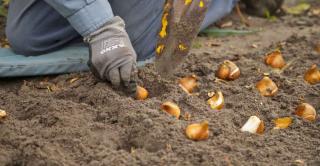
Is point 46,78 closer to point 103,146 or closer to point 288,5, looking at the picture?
point 103,146

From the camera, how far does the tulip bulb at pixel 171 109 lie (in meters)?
2.20

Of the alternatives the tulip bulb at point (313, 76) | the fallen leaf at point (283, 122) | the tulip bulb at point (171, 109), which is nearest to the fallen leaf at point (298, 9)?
the tulip bulb at point (313, 76)

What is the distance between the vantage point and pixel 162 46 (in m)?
2.49

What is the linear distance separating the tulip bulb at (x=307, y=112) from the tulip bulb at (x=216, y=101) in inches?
12.0

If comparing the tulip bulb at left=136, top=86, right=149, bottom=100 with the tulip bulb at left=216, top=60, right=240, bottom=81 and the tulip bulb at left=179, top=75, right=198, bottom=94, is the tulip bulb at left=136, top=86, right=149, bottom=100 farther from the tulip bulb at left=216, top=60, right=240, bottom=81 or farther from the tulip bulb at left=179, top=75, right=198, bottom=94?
the tulip bulb at left=216, top=60, right=240, bottom=81

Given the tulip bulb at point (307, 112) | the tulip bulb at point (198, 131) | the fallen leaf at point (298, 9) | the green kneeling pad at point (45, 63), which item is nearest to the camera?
the tulip bulb at point (198, 131)

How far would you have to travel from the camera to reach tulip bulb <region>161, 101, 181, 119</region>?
7.22 ft

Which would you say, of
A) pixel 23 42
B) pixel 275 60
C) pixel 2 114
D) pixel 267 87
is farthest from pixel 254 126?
pixel 23 42

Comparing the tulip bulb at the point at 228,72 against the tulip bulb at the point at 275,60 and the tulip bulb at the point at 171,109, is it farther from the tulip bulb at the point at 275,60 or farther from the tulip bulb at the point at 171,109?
the tulip bulb at the point at 171,109

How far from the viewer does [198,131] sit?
2035 mm

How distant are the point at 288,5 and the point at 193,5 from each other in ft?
6.10

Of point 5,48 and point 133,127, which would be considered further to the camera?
point 5,48

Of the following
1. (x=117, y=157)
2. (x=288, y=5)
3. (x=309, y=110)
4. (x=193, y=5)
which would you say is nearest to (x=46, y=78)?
(x=193, y=5)

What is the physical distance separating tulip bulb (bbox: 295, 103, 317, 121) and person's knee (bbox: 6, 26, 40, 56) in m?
1.25
